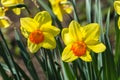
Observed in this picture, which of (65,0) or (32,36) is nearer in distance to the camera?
(32,36)

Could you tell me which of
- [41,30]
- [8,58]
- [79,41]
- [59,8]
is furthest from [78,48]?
[8,58]

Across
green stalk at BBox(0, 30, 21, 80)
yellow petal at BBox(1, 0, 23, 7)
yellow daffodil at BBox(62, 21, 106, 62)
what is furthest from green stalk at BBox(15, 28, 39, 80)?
yellow daffodil at BBox(62, 21, 106, 62)

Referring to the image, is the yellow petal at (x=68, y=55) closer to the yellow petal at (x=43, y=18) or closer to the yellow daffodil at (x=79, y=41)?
the yellow daffodil at (x=79, y=41)

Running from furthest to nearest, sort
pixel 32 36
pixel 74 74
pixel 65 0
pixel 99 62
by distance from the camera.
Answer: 1. pixel 99 62
2. pixel 74 74
3. pixel 65 0
4. pixel 32 36

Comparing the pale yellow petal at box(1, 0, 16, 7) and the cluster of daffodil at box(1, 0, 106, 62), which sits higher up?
the pale yellow petal at box(1, 0, 16, 7)

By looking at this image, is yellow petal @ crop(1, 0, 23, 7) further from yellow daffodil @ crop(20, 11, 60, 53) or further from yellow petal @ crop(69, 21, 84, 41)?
yellow petal @ crop(69, 21, 84, 41)

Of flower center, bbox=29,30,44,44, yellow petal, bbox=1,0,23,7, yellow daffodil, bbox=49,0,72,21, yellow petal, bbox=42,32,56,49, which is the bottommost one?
yellow petal, bbox=42,32,56,49

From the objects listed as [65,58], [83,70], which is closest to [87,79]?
[83,70]

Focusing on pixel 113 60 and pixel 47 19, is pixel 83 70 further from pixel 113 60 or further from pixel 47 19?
pixel 47 19
